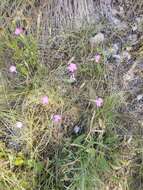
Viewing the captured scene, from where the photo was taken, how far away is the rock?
76.6 inches

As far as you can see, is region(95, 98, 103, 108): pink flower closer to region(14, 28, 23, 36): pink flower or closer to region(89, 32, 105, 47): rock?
region(89, 32, 105, 47): rock

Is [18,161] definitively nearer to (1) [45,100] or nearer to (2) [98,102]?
(1) [45,100]

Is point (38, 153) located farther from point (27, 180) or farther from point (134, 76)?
point (134, 76)

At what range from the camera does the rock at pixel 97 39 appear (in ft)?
6.38

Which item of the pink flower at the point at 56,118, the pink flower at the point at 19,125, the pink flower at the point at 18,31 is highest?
the pink flower at the point at 18,31

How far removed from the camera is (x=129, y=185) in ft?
5.81

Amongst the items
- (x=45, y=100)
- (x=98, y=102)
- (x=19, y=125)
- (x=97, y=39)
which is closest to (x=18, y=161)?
(x=19, y=125)

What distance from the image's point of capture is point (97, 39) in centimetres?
196

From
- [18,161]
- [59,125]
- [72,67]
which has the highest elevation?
[72,67]

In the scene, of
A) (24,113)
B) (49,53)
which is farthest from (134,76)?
(24,113)

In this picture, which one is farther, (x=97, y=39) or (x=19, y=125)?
(x=97, y=39)

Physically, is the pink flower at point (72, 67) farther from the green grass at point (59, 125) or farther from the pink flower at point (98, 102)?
the pink flower at point (98, 102)

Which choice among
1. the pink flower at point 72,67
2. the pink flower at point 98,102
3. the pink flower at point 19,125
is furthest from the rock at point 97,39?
the pink flower at point 19,125

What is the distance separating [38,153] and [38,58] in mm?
428
